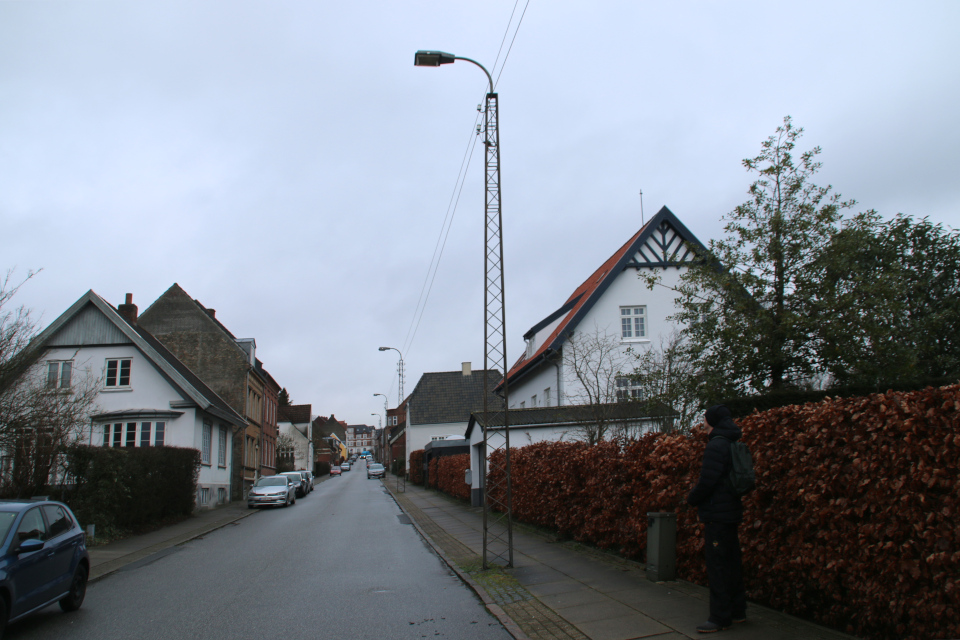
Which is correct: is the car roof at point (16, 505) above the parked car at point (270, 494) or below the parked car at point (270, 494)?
above

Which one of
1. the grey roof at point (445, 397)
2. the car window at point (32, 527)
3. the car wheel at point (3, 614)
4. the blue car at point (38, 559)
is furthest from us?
the grey roof at point (445, 397)

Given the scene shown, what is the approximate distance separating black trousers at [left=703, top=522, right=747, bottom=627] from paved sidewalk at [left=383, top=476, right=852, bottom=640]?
0.50ft

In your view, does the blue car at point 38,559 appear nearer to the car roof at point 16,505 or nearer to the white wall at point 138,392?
the car roof at point 16,505

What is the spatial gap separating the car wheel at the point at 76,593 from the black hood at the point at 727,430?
753 centimetres

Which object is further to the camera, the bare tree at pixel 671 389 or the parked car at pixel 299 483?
the parked car at pixel 299 483

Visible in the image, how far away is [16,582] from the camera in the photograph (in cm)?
719

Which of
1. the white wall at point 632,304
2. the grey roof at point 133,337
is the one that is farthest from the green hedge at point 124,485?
the white wall at point 632,304

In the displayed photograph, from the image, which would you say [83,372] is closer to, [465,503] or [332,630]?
[465,503]

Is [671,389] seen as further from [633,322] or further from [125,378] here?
[125,378]

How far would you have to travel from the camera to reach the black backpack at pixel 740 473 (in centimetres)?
644

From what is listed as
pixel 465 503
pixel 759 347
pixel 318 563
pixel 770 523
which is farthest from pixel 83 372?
pixel 770 523

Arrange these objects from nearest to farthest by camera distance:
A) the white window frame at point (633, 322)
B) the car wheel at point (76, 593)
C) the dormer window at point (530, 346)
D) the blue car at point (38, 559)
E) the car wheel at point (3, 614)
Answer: the car wheel at point (3, 614) < the blue car at point (38, 559) < the car wheel at point (76, 593) < the white window frame at point (633, 322) < the dormer window at point (530, 346)

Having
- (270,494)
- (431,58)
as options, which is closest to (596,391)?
(431,58)

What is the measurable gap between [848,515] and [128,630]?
706 cm
